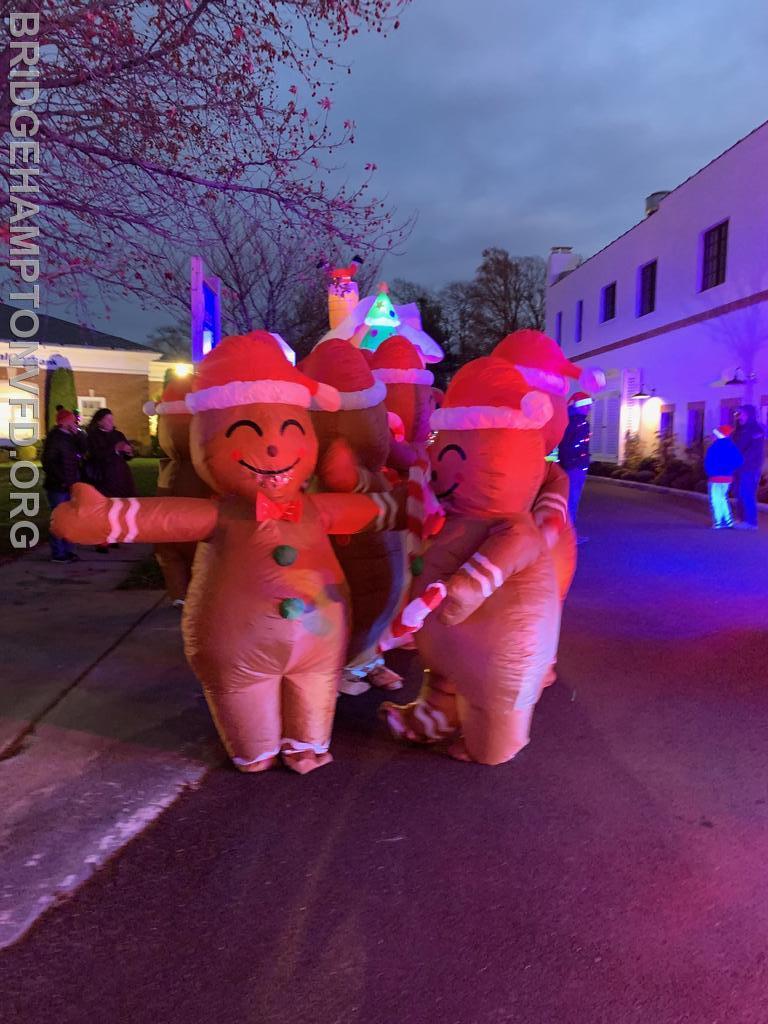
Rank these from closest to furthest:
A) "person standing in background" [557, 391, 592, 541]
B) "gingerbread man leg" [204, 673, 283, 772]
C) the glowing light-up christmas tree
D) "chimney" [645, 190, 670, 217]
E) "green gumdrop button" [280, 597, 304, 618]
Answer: "green gumdrop button" [280, 597, 304, 618], "gingerbread man leg" [204, 673, 283, 772], the glowing light-up christmas tree, "person standing in background" [557, 391, 592, 541], "chimney" [645, 190, 670, 217]

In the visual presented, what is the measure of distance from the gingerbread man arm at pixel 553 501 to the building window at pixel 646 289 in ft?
72.2

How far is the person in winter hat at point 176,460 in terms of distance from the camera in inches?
192

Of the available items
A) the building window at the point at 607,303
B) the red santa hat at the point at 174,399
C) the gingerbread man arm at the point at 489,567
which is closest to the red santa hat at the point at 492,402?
the gingerbread man arm at the point at 489,567

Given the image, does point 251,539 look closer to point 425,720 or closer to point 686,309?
point 425,720

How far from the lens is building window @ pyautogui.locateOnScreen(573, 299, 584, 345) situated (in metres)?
30.7

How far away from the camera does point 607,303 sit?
28328 millimetres

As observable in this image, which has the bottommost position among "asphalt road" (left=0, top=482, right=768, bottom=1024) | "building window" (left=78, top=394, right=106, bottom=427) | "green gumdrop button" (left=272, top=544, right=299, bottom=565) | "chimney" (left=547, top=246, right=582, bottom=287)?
"asphalt road" (left=0, top=482, right=768, bottom=1024)

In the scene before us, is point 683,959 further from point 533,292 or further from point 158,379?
point 533,292

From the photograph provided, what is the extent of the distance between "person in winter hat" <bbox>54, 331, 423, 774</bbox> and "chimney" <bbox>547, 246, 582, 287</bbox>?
34587 mm

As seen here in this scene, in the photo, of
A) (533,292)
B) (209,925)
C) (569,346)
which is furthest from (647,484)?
(533,292)

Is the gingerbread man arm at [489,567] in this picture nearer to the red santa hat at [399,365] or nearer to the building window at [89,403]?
the red santa hat at [399,365]

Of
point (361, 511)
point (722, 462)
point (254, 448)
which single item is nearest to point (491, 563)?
point (361, 511)

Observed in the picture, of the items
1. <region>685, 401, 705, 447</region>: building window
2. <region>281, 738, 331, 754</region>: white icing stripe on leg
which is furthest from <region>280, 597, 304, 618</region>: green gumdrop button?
<region>685, 401, 705, 447</region>: building window

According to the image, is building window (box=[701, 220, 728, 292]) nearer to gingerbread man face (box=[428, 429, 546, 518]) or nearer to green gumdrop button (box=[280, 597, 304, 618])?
gingerbread man face (box=[428, 429, 546, 518])
